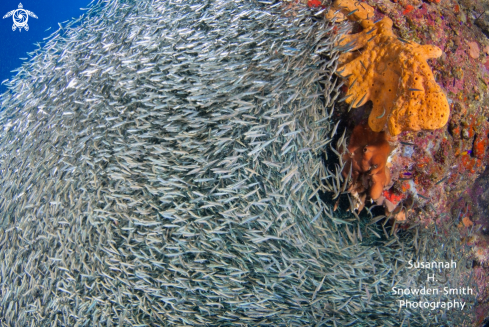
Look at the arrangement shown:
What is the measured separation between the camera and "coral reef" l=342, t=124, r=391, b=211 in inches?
111

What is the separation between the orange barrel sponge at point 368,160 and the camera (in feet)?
9.25

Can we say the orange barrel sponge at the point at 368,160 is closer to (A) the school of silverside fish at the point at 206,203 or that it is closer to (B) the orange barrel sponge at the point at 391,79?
(B) the orange barrel sponge at the point at 391,79

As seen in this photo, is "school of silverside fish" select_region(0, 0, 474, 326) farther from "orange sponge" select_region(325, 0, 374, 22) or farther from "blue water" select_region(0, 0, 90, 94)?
"blue water" select_region(0, 0, 90, 94)

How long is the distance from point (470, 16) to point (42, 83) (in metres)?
7.30

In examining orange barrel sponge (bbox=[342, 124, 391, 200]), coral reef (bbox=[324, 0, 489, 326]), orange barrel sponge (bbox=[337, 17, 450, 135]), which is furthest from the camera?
coral reef (bbox=[324, 0, 489, 326])

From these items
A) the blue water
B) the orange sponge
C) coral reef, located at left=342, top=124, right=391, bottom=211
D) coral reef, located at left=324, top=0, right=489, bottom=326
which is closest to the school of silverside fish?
the orange sponge

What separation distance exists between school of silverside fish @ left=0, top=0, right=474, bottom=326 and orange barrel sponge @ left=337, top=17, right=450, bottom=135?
24 cm

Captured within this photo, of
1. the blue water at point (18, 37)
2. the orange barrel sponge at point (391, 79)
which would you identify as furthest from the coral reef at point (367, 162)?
the blue water at point (18, 37)

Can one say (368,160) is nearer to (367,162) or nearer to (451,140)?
(367,162)

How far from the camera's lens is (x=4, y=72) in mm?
15156

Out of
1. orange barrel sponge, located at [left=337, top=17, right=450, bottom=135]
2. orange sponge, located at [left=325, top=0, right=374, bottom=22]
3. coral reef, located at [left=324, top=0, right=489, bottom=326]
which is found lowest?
coral reef, located at [left=324, top=0, right=489, bottom=326]

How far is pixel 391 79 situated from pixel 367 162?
3.07ft

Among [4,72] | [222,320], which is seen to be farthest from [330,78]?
[4,72]

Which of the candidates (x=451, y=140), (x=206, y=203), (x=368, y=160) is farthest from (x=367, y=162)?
(x=206, y=203)
